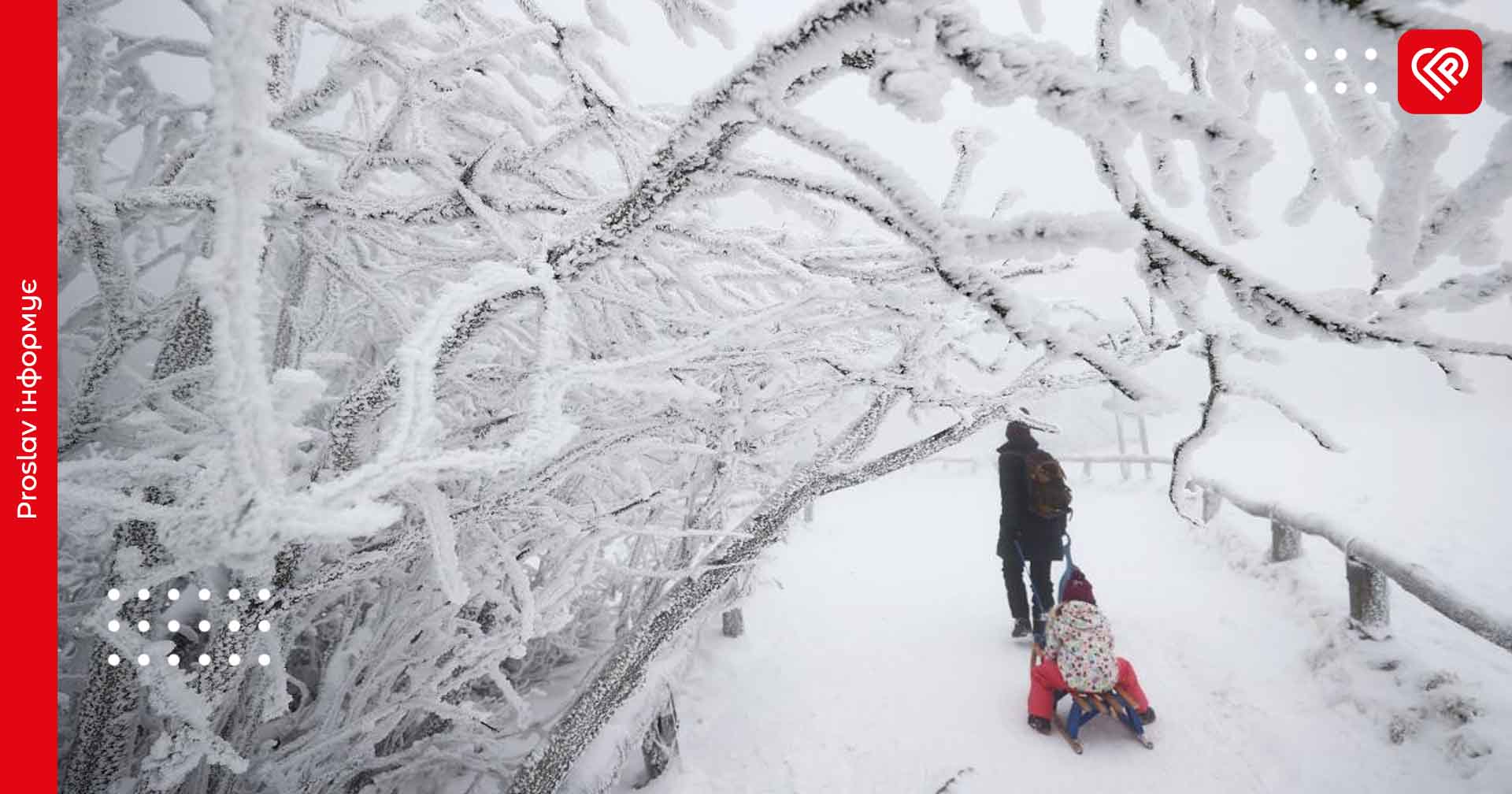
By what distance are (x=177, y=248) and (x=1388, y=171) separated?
2.94 metres

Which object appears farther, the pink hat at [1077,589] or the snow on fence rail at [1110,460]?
the snow on fence rail at [1110,460]

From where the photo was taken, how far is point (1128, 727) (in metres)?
3.14

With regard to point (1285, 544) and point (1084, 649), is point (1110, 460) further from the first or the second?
point (1084, 649)

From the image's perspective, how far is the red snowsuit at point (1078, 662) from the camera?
10.0 feet

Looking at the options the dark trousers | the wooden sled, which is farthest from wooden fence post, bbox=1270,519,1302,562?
the wooden sled

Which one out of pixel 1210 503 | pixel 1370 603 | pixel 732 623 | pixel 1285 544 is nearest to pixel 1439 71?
pixel 1370 603

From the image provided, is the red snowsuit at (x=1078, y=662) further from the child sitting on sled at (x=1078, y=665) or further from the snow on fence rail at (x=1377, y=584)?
the snow on fence rail at (x=1377, y=584)

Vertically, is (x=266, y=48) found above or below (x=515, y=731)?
above

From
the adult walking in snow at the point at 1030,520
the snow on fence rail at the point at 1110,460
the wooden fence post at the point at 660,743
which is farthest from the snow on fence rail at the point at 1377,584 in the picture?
the wooden fence post at the point at 660,743

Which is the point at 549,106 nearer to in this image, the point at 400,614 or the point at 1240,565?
the point at 400,614

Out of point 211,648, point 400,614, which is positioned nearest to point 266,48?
point 211,648
